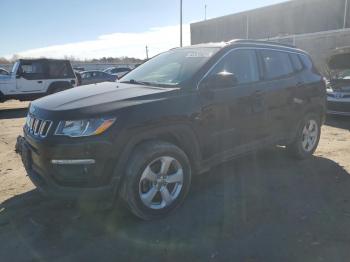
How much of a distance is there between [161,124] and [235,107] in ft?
3.79

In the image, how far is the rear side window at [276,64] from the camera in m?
5.14

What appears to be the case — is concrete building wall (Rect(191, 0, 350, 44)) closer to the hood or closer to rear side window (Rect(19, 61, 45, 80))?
rear side window (Rect(19, 61, 45, 80))

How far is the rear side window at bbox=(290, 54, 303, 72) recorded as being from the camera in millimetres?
5760

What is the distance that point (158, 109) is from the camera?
3.76 metres

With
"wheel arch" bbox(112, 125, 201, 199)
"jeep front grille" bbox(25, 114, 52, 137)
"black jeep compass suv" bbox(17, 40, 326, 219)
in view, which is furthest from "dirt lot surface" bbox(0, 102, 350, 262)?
"jeep front grille" bbox(25, 114, 52, 137)

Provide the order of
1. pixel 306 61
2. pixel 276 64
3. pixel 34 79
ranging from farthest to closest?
pixel 34 79 < pixel 306 61 < pixel 276 64

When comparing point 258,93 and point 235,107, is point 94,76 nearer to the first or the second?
point 258,93

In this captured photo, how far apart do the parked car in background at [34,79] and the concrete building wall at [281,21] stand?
33.7 m

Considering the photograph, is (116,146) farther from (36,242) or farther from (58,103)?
(36,242)

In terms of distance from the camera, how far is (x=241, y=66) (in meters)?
4.79

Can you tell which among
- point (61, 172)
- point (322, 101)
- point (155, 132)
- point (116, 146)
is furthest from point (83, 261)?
point (322, 101)

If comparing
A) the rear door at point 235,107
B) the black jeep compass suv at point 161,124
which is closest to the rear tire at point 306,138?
the black jeep compass suv at point 161,124

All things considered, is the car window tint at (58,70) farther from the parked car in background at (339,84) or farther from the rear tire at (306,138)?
the rear tire at (306,138)

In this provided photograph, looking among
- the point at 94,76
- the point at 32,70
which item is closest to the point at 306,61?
the point at 32,70
